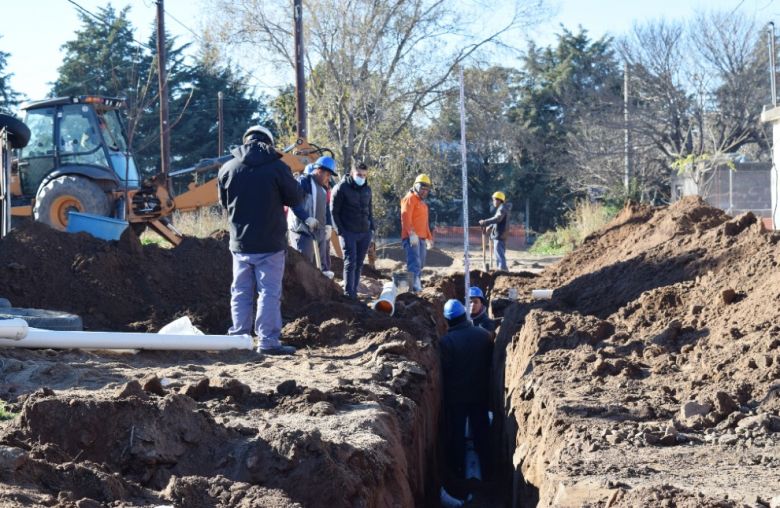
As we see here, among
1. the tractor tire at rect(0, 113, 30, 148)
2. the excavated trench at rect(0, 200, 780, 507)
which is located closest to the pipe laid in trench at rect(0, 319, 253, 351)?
the excavated trench at rect(0, 200, 780, 507)

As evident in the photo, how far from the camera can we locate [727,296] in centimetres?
841

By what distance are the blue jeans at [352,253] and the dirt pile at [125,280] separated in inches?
22.6

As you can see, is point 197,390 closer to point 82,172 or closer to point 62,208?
point 62,208

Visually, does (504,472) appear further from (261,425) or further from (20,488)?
(20,488)

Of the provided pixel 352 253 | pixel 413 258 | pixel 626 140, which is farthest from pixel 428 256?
pixel 352 253

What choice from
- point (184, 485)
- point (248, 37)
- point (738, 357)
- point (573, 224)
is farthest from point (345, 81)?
point (184, 485)

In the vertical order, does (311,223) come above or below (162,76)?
below

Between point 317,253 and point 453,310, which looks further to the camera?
point 317,253

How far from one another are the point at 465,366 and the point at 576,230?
21.4 metres

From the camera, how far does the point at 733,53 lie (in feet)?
121

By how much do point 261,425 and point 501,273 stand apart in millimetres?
13106

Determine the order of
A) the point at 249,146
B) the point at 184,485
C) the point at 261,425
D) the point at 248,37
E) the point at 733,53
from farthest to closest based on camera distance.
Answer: the point at 733,53 → the point at 248,37 → the point at 249,146 → the point at 261,425 → the point at 184,485

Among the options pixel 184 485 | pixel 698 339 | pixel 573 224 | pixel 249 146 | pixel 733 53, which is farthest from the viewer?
pixel 733 53

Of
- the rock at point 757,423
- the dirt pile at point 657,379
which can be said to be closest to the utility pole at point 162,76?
the dirt pile at point 657,379
